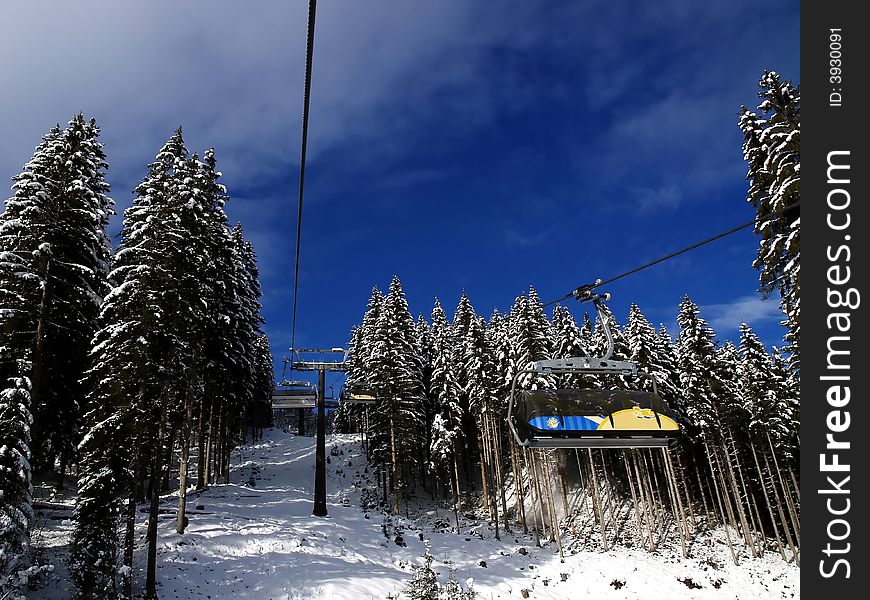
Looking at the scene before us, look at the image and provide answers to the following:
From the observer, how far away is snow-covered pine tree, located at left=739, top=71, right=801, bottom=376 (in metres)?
14.8

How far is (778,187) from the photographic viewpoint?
15.4 metres

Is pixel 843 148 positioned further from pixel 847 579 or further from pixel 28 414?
pixel 28 414

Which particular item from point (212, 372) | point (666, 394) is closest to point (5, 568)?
point (212, 372)

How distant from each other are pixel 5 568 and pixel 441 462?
3526 cm

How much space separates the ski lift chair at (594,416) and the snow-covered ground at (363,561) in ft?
47.5

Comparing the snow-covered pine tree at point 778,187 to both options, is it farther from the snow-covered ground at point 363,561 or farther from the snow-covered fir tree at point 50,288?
the snow-covered fir tree at point 50,288

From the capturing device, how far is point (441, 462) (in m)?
44.7

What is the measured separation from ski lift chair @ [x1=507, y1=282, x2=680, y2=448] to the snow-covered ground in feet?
47.5

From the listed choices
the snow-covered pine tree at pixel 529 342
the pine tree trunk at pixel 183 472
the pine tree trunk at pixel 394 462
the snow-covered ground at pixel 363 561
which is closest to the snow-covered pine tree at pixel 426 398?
the pine tree trunk at pixel 394 462

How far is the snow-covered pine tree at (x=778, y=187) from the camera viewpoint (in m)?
14.8

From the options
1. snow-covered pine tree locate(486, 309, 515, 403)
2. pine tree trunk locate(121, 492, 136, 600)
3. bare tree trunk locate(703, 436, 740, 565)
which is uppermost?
snow-covered pine tree locate(486, 309, 515, 403)

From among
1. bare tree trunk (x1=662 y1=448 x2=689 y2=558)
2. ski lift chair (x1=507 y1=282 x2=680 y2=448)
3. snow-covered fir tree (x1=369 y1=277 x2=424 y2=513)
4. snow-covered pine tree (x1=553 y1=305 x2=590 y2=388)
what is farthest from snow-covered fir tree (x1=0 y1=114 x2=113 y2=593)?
bare tree trunk (x1=662 y1=448 x2=689 y2=558)

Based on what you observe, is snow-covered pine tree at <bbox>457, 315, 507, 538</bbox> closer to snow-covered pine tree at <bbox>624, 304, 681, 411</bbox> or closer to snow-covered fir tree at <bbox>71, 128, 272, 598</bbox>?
snow-covered pine tree at <bbox>624, 304, 681, 411</bbox>

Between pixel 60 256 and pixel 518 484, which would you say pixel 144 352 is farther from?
pixel 518 484
